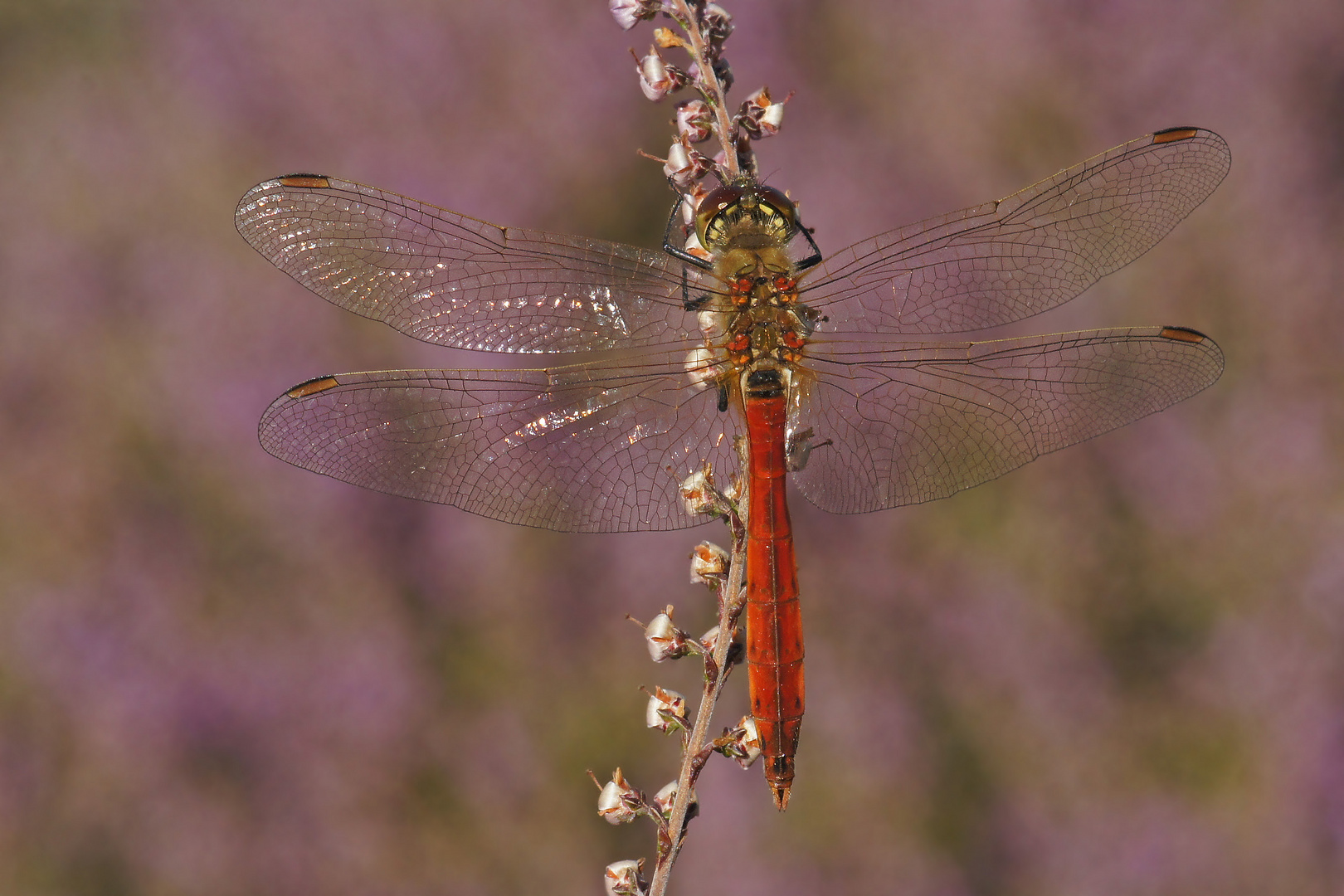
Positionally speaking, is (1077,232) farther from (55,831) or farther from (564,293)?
(55,831)

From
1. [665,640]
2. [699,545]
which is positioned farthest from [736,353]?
[665,640]

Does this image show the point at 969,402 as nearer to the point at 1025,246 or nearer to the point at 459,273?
the point at 1025,246

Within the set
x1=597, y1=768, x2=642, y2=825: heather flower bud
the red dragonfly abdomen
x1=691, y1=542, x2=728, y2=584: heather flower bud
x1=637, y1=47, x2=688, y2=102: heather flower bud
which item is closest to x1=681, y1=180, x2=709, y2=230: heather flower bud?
x1=637, y1=47, x2=688, y2=102: heather flower bud

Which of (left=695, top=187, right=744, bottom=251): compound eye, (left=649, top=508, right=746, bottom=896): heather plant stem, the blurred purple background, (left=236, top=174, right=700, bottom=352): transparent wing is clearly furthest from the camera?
the blurred purple background

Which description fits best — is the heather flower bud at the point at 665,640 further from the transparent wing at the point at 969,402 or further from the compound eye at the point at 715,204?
the compound eye at the point at 715,204

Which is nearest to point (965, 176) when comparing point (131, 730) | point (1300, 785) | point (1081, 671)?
point (1081, 671)

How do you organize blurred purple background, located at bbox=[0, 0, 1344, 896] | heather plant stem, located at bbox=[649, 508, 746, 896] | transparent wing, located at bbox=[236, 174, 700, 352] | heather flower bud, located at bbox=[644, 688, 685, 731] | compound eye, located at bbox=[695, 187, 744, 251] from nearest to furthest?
heather plant stem, located at bbox=[649, 508, 746, 896] → heather flower bud, located at bbox=[644, 688, 685, 731] → compound eye, located at bbox=[695, 187, 744, 251] → transparent wing, located at bbox=[236, 174, 700, 352] → blurred purple background, located at bbox=[0, 0, 1344, 896]

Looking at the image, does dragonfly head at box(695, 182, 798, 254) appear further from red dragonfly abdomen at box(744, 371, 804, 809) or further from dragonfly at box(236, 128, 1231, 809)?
red dragonfly abdomen at box(744, 371, 804, 809)
